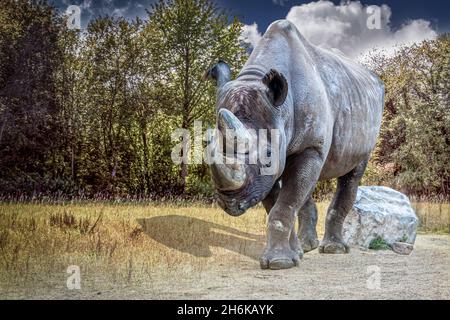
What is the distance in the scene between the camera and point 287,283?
559 cm

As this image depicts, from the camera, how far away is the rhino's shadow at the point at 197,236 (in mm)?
8414

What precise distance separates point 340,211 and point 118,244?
3412mm

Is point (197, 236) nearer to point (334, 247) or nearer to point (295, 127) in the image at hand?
point (334, 247)

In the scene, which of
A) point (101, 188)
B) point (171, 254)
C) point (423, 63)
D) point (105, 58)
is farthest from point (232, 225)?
point (423, 63)

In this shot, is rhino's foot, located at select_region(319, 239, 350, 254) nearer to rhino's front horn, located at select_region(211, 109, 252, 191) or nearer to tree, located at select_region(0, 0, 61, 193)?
rhino's front horn, located at select_region(211, 109, 252, 191)

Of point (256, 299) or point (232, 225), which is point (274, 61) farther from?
point (232, 225)

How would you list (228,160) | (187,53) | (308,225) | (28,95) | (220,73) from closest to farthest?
(228,160)
(220,73)
(308,225)
(28,95)
(187,53)

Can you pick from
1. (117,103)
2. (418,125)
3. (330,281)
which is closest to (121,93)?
(117,103)

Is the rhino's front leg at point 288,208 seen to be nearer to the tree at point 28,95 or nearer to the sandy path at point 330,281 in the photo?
the sandy path at point 330,281

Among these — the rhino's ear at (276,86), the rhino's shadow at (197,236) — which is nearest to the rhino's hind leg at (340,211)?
the rhino's shadow at (197,236)

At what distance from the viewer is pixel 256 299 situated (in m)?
4.89

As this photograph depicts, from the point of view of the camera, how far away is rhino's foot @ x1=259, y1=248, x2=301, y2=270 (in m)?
6.17

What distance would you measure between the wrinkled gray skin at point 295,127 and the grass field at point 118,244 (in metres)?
1.05

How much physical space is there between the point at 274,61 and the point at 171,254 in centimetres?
285
